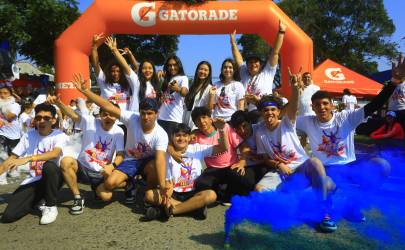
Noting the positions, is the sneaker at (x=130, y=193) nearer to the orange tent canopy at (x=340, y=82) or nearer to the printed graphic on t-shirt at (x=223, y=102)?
the printed graphic on t-shirt at (x=223, y=102)

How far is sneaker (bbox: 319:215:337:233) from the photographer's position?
2.49 m

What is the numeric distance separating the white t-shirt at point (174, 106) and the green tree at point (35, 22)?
371 inches

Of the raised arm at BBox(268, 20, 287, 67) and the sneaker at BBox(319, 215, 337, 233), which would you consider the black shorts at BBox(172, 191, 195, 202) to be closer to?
the sneaker at BBox(319, 215, 337, 233)

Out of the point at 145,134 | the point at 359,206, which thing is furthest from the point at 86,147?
the point at 359,206

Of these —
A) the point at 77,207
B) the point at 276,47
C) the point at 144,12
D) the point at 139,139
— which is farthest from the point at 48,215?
the point at 144,12

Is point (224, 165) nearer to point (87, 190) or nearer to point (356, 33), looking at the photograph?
point (87, 190)

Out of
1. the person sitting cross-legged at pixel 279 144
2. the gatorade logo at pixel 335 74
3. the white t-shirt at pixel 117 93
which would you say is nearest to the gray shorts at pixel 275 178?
the person sitting cross-legged at pixel 279 144

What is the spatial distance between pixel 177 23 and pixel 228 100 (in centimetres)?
348

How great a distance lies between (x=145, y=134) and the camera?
320cm

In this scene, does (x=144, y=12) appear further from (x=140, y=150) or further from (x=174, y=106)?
(x=140, y=150)

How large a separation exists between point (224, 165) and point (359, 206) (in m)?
1.23

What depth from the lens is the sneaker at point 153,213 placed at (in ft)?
9.39

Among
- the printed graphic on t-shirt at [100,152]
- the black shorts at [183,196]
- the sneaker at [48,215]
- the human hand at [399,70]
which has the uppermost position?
the human hand at [399,70]

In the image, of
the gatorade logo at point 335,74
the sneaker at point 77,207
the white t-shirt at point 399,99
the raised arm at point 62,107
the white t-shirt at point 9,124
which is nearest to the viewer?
the sneaker at point 77,207
